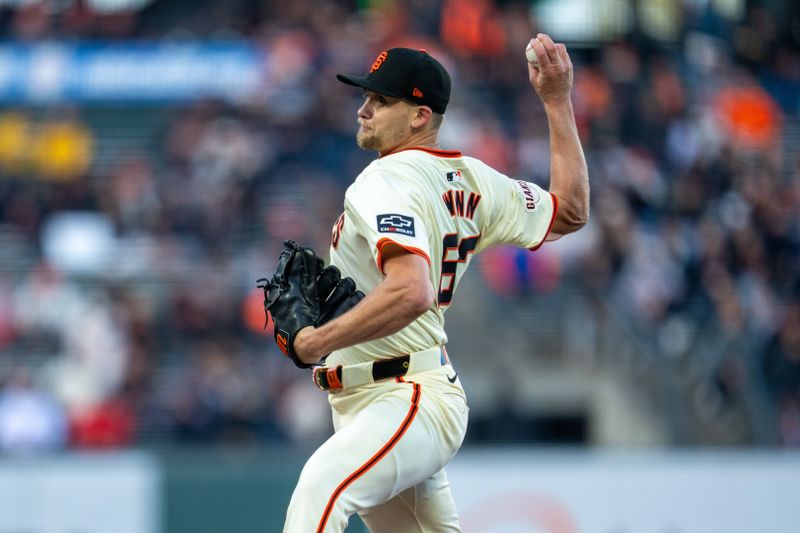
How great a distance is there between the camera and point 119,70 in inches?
640

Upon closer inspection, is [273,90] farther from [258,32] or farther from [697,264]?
[697,264]

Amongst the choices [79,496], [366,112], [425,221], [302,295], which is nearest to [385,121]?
[366,112]

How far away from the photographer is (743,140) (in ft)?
46.1

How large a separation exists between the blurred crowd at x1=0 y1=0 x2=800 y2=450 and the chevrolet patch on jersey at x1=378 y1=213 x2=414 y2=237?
725 centimetres

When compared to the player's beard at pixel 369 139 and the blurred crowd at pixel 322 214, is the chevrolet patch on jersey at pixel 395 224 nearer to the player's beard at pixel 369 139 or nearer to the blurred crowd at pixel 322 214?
the player's beard at pixel 369 139

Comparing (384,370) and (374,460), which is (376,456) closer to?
(374,460)

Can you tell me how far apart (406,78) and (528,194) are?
2.43 feet

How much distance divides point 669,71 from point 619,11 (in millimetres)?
1660

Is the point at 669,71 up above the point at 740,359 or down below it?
above

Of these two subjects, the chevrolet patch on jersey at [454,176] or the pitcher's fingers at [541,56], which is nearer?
the chevrolet patch on jersey at [454,176]

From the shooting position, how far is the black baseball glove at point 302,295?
412cm

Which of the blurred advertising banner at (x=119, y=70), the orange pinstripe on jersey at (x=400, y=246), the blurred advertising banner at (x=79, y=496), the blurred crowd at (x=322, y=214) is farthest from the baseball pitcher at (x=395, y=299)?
the blurred advertising banner at (x=119, y=70)

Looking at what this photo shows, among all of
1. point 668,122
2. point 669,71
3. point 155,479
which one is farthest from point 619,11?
point 155,479

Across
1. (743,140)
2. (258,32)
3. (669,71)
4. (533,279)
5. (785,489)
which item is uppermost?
(258,32)
